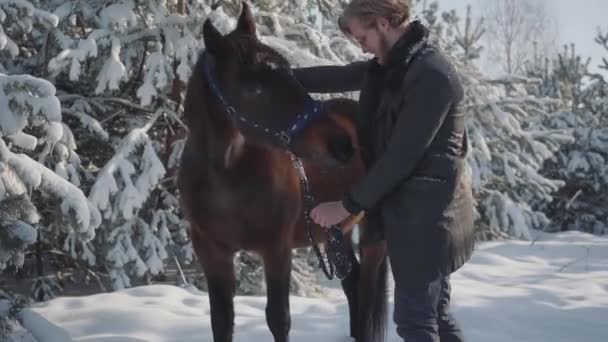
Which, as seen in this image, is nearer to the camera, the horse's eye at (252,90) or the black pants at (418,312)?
the black pants at (418,312)

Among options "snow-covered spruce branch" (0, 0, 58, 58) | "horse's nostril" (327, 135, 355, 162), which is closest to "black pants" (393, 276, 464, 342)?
"horse's nostril" (327, 135, 355, 162)

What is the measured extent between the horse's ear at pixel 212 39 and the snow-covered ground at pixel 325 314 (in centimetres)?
192

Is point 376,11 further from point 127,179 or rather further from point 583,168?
point 583,168

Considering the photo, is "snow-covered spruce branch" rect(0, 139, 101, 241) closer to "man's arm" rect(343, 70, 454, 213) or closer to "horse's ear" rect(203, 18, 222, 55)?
"horse's ear" rect(203, 18, 222, 55)

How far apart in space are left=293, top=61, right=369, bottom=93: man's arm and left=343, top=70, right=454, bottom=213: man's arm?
842 mm

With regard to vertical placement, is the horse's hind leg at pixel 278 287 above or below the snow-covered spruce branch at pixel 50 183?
below

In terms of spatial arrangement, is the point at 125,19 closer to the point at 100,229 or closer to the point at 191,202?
the point at 100,229

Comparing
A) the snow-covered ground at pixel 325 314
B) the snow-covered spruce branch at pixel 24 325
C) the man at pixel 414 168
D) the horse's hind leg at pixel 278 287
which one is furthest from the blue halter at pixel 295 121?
the snow-covered ground at pixel 325 314

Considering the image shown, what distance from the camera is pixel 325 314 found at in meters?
4.53

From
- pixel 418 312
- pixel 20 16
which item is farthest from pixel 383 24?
pixel 20 16

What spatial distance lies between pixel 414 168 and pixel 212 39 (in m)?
1.06

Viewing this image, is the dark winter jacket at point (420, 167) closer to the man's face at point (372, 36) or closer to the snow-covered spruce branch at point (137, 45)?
the man's face at point (372, 36)

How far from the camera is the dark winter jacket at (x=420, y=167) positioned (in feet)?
7.06

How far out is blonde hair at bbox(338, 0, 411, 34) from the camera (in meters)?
2.18
